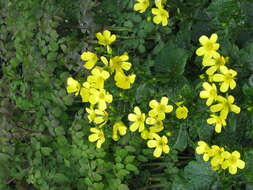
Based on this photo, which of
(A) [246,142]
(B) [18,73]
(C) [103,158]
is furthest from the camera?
(B) [18,73]

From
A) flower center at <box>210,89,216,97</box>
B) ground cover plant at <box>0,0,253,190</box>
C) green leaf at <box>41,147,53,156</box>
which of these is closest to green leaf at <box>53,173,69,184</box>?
ground cover plant at <box>0,0,253,190</box>

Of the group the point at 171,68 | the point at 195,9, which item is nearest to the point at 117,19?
the point at 195,9

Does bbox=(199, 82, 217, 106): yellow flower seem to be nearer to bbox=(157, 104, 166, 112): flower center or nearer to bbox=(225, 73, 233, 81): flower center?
bbox=(225, 73, 233, 81): flower center

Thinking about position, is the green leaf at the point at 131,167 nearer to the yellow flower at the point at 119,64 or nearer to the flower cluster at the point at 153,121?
the flower cluster at the point at 153,121

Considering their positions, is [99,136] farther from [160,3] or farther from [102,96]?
[160,3]

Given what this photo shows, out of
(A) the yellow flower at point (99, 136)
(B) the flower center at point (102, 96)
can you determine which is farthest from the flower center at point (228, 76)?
(A) the yellow flower at point (99, 136)

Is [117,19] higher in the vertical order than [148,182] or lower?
higher

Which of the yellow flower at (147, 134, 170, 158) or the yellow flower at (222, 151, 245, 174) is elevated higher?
the yellow flower at (147, 134, 170, 158)

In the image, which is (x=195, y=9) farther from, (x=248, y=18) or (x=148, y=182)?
(x=148, y=182)
